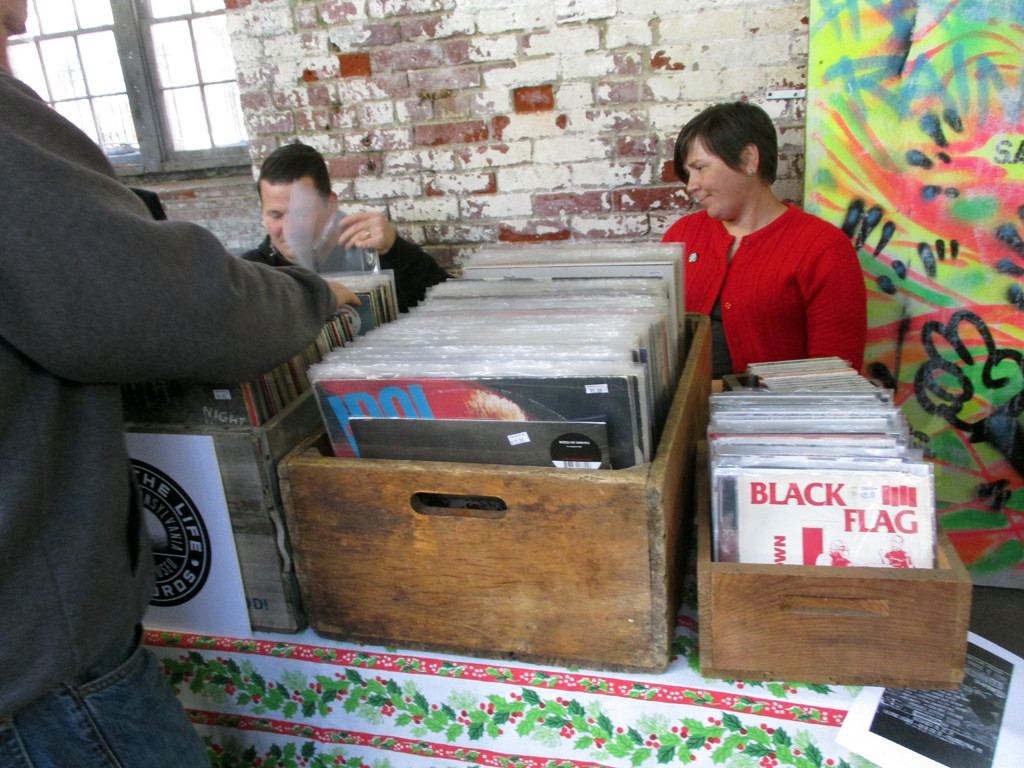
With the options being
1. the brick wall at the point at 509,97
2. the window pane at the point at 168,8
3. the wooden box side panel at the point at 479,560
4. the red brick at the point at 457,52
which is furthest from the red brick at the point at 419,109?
the wooden box side panel at the point at 479,560

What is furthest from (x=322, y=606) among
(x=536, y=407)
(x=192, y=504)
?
(x=536, y=407)

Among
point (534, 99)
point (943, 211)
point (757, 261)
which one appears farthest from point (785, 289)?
point (534, 99)

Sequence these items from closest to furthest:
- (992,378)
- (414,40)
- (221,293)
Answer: (221,293) < (992,378) < (414,40)

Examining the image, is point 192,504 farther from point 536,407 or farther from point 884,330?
point 884,330

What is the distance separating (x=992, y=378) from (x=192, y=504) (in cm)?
201

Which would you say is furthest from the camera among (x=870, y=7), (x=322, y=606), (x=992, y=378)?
(x=992, y=378)

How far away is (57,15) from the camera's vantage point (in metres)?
3.06

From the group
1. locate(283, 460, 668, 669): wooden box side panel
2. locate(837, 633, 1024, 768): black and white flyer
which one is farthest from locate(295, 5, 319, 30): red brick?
locate(837, 633, 1024, 768): black and white flyer

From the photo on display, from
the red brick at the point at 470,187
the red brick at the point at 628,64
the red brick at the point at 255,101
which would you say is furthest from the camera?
the red brick at the point at 255,101

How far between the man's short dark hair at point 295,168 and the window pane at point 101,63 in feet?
5.28

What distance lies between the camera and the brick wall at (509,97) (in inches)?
79.0

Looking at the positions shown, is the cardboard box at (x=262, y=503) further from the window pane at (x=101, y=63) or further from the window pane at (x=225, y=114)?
the window pane at (x=101, y=63)

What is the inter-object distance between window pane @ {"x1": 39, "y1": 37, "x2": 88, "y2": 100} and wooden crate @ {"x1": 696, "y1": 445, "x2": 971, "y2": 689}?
347cm

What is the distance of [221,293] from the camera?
62 cm
